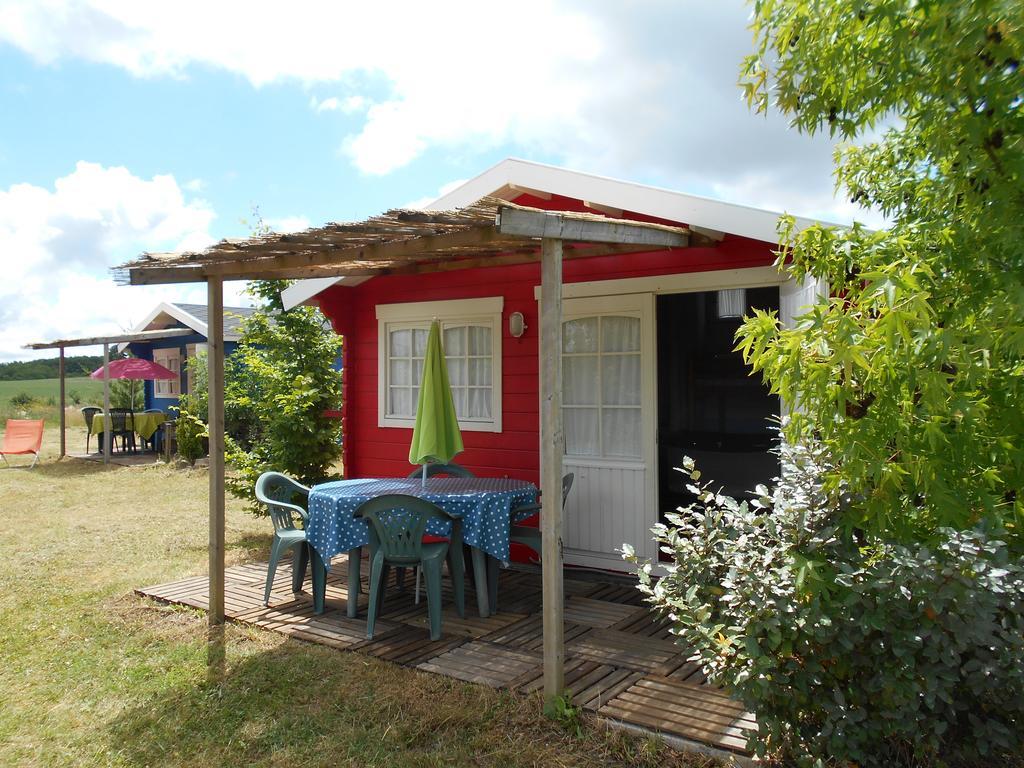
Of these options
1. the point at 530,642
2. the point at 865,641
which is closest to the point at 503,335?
the point at 530,642

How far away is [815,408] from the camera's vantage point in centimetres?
271

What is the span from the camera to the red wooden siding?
549 cm

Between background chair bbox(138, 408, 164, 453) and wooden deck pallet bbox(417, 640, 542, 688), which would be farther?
background chair bbox(138, 408, 164, 453)

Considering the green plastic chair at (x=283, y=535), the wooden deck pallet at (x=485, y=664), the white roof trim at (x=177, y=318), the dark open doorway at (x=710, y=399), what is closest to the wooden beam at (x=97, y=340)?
the white roof trim at (x=177, y=318)

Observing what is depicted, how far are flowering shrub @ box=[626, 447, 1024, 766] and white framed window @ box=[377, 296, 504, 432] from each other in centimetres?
359

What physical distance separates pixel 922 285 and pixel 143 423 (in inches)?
599

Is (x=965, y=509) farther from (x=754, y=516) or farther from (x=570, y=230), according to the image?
(x=570, y=230)

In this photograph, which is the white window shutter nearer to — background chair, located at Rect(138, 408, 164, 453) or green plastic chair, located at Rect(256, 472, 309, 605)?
green plastic chair, located at Rect(256, 472, 309, 605)

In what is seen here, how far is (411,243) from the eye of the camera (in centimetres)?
388

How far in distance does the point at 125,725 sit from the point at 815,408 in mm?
3325

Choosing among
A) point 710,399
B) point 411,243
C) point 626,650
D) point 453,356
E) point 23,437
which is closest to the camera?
point 411,243

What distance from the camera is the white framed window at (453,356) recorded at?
250 inches

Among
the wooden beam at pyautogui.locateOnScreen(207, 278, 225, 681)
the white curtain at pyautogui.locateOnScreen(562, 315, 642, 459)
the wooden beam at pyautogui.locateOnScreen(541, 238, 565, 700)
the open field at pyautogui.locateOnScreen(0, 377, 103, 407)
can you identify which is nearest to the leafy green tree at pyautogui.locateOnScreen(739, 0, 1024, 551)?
the wooden beam at pyautogui.locateOnScreen(541, 238, 565, 700)

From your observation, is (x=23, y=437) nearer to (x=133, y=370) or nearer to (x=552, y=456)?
(x=133, y=370)
